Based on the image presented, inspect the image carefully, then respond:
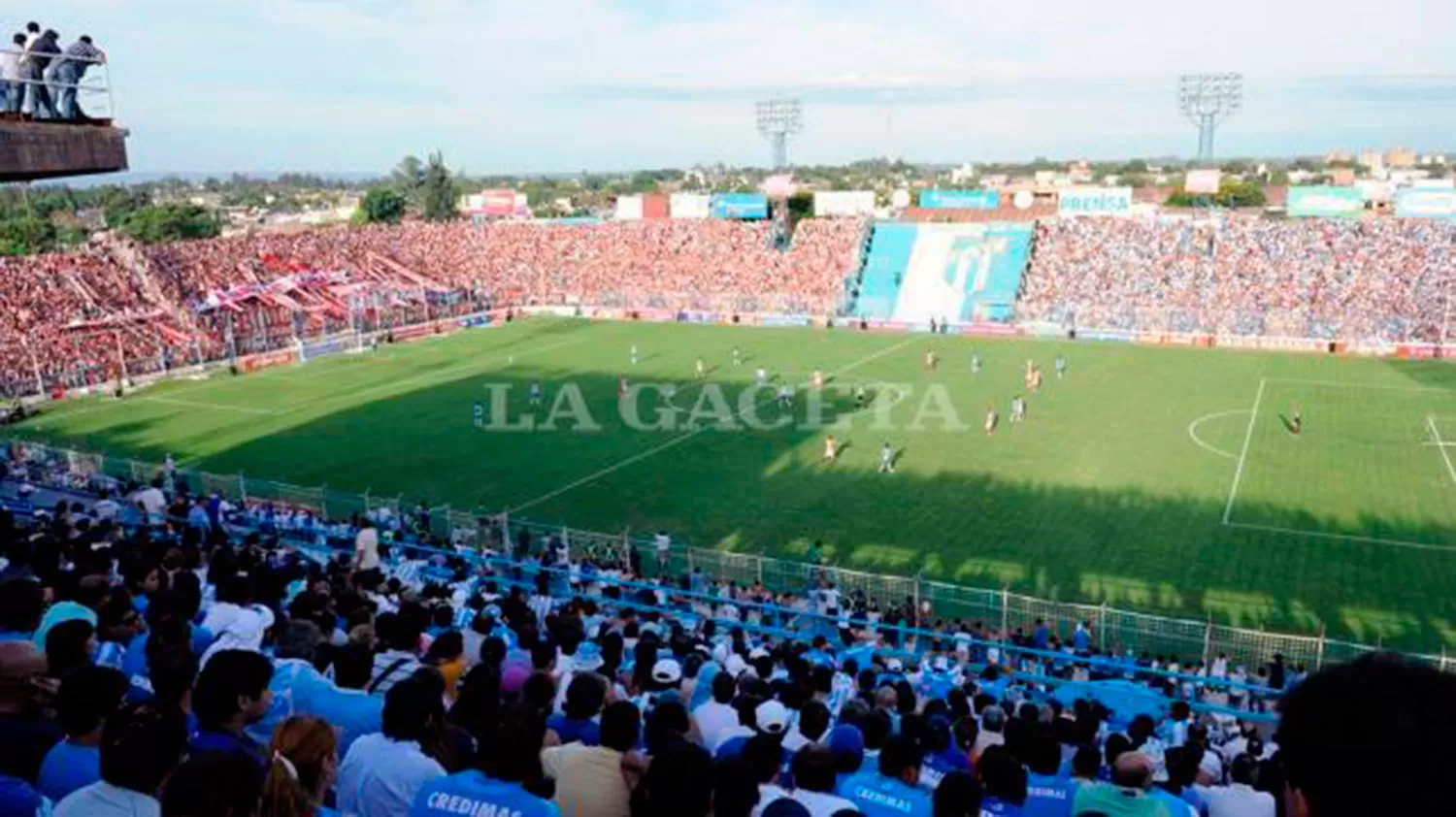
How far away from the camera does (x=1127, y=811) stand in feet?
18.2

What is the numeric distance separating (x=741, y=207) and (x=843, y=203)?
328 inches

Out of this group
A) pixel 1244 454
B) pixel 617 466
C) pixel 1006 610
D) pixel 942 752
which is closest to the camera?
pixel 942 752

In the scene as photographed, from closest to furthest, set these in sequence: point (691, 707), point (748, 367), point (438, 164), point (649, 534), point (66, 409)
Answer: point (691, 707)
point (649, 534)
point (66, 409)
point (748, 367)
point (438, 164)

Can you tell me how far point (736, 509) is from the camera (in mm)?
28375

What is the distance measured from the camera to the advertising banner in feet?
241

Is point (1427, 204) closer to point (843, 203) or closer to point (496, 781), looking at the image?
point (843, 203)

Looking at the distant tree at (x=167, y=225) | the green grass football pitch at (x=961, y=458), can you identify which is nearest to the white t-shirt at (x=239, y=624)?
the green grass football pitch at (x=961, y=458)

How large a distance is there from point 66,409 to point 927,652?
38125 millimetres

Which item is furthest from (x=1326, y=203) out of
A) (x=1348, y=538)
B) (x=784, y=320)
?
A: (x=1348, y=538)

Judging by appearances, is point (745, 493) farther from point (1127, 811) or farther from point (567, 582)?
point (1127, 811)

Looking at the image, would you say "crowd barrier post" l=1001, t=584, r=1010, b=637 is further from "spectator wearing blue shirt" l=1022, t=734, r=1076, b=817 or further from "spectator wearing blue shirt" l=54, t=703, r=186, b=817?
"spectator wearing blue shirt" l=54, t=703, r=186, b=817

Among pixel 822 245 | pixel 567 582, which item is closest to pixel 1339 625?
pixel 567 582

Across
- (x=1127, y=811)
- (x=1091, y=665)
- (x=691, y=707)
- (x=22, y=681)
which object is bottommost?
(x=1091, y=665)

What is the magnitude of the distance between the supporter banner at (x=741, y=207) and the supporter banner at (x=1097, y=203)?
65.9 feet
